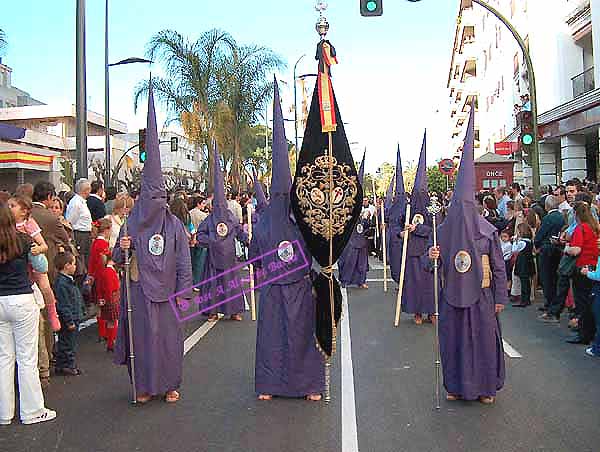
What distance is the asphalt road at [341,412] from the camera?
5.85m

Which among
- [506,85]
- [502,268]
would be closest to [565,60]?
[506,85]

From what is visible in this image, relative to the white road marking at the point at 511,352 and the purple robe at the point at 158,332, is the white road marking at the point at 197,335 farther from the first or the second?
the white road marking at the point at 511,352

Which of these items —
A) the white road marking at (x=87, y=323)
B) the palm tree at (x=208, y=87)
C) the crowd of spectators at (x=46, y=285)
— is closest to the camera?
the crowd of spectators at (x=46, y=285)

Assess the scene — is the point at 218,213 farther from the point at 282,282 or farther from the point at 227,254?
the point at 282,282

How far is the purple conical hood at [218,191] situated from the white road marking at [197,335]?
173 cm

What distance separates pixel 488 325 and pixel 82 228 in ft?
23.7

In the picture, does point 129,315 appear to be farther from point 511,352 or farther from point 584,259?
point 584,259

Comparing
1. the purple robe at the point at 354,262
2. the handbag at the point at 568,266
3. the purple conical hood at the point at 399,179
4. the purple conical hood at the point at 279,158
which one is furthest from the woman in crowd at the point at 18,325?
the purple robe at the point at 354,262

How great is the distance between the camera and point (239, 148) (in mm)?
35875

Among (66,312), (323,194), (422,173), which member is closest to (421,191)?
(422,173)

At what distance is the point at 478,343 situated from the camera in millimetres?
6914

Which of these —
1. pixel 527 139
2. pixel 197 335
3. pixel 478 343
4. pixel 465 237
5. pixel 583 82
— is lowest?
pixel 197 335

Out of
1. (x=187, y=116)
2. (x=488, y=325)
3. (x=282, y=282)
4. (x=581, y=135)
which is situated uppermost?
(x=187, y=116)

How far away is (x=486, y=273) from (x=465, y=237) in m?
0.39
